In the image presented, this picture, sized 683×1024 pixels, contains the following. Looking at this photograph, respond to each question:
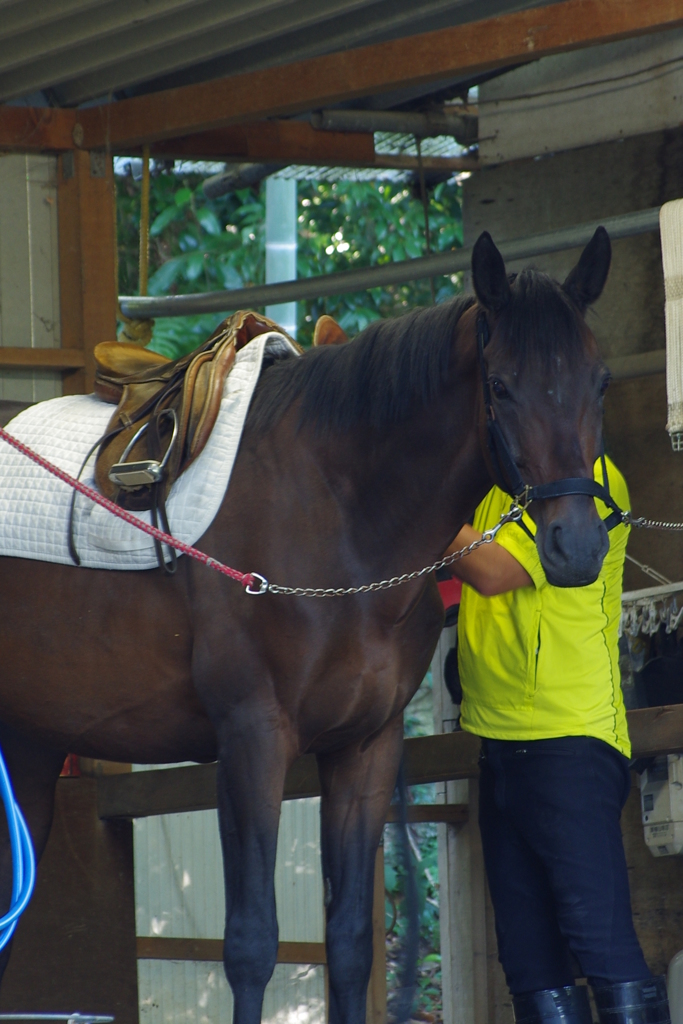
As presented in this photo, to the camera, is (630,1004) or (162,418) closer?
(630,1004)

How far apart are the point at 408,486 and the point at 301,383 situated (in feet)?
1.13

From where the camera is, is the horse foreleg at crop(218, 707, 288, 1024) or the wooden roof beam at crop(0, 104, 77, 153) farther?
the wooden roof beam at crop(0, 104, 77, 153)

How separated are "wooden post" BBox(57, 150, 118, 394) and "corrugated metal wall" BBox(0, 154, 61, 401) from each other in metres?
0.05

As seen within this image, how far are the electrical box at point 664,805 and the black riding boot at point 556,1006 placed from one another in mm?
691

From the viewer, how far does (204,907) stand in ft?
13.4

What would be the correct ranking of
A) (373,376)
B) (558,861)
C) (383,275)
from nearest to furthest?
1. (373,376)
2. (558,861)
3. (383,275)

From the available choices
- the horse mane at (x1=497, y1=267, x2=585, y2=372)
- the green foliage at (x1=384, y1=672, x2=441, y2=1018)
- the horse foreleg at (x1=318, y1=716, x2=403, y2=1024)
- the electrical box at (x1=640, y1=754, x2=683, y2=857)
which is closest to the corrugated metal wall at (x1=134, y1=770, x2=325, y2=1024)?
the electrical box at (x1=640, y1=754, x2=683, y2=857)

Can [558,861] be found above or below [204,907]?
above

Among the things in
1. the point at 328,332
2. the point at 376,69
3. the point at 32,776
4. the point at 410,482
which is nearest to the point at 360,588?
the point at 410,482

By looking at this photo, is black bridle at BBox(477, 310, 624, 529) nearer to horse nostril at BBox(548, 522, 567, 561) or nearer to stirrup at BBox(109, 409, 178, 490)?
horse nostril at BBox(548, 522, 567, 561)

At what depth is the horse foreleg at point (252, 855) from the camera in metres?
2.14

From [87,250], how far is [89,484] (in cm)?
165

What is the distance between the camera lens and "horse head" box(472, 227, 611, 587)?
1933 millimetres

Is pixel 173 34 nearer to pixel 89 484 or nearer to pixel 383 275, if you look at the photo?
pixel 383 275
